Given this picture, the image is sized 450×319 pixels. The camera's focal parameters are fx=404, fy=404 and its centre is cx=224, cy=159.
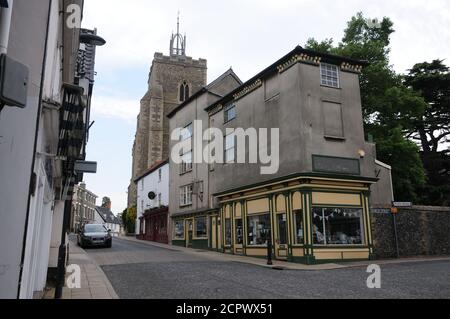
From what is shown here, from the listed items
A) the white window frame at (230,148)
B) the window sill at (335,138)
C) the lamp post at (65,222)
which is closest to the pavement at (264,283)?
the lamp post at (65,222)

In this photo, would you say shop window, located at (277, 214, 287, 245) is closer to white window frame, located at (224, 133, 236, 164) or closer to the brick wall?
the brick wall

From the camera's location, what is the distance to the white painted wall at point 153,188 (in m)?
34.9

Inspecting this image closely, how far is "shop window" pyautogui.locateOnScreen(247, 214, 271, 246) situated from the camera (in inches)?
788

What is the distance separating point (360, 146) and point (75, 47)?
14886 millimetres

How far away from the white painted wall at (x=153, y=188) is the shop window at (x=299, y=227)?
1795 cm

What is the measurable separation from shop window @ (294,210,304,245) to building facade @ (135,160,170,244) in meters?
17.0

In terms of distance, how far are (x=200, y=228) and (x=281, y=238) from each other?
9436mm

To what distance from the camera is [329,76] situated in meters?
19.9

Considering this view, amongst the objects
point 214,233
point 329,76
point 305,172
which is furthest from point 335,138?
point 214,233

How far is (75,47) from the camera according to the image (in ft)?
28.9

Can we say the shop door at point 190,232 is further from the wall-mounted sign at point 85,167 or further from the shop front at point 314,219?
the wall-mounted sign at point 85,167

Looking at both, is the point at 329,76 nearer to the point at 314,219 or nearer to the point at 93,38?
the point at 314,219

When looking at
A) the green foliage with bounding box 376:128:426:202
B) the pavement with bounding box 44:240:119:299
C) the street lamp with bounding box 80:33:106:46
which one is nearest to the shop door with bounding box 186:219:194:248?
the green foliage with bounding box 376:128:426:202
